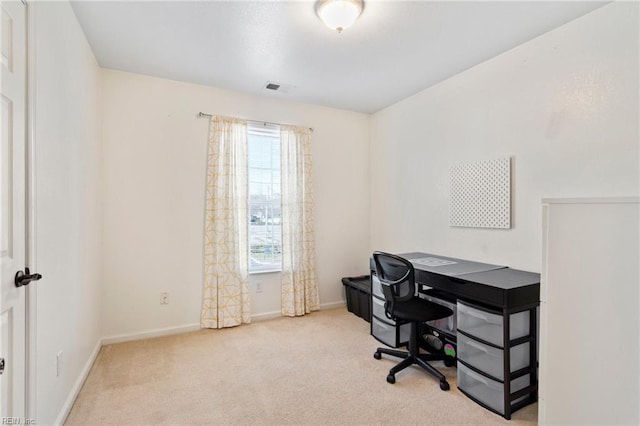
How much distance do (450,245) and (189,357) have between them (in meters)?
2.62

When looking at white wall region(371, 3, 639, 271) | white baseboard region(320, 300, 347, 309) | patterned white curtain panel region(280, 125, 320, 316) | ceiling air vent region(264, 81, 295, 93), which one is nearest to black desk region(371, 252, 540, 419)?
white wall region(371, 3, 639, 271)

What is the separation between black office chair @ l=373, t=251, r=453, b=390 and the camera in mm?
2287

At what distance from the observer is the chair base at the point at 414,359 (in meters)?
2.27

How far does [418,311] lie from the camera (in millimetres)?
2342

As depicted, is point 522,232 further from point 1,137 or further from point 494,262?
point 1,137

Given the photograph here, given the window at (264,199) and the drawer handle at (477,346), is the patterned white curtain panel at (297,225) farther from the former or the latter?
the drawer handle at (477,346)

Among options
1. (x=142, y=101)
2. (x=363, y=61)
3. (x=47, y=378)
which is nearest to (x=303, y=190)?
(x=363, y=61)

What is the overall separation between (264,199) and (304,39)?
1827mm

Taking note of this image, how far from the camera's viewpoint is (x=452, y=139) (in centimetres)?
308

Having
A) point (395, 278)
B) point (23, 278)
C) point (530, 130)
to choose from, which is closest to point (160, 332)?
point (23, 278)

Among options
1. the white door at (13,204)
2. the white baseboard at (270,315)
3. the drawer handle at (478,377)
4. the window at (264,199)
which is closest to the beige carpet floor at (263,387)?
the drawer handle at (478,377)

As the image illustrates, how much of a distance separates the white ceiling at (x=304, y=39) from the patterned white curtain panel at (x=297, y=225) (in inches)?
28.9

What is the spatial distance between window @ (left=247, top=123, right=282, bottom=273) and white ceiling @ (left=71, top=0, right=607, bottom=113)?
2.04ft

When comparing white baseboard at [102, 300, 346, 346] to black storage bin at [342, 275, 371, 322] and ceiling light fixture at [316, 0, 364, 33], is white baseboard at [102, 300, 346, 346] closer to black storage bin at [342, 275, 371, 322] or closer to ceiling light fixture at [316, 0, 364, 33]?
black storage bin at [342, 275, 371, 322]
